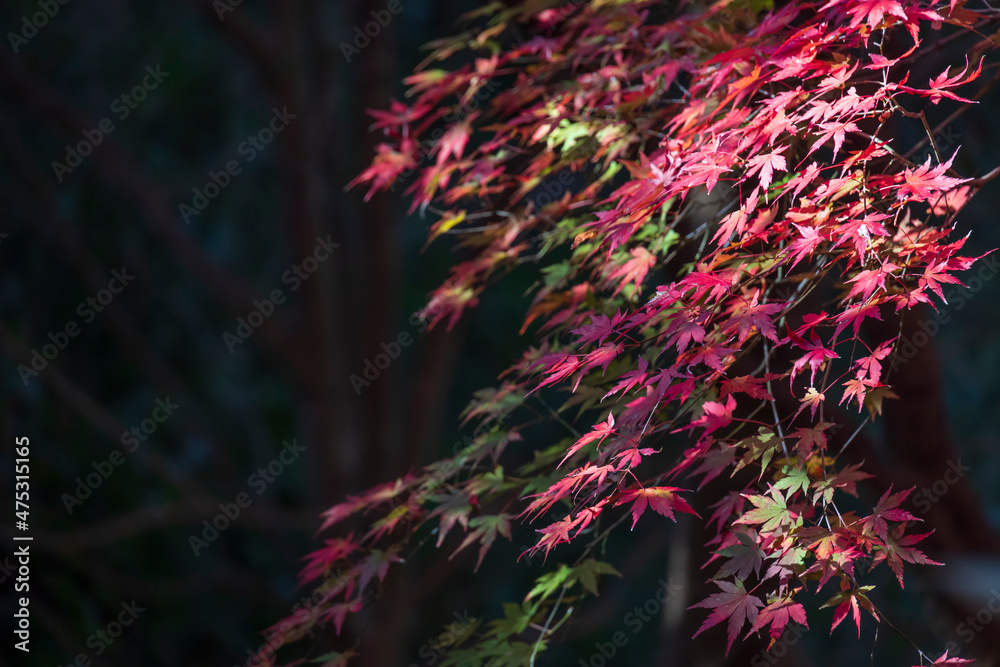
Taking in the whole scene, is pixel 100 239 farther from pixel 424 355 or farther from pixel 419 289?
pixel 424 355

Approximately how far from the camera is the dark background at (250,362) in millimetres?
2959

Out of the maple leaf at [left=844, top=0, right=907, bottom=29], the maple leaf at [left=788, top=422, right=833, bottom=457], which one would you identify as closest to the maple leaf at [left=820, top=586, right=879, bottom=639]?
the maple leaf at [left=788, top=422, right=833, bottom=457]

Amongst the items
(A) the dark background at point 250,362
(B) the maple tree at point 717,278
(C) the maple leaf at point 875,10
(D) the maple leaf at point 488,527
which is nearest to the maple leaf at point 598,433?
(B) the maple tree at point 717,278

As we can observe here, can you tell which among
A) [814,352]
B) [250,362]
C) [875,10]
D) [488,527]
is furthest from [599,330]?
[250,362]

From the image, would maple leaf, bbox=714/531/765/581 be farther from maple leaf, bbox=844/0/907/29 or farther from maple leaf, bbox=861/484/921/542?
maple leaf, bbox=844/0/907/29

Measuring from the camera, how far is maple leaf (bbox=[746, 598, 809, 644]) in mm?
872

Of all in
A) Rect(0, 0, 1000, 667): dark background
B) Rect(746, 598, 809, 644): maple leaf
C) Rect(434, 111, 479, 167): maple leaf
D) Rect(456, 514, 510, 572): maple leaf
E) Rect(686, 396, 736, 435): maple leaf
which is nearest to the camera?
Rect(746, 598, 809, 644): maple leaf

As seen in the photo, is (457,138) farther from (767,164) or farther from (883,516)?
(883,516)

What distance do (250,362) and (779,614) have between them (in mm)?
4565

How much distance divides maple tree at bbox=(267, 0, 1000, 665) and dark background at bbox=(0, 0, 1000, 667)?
85 cm

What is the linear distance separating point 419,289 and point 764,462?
4018 millimetres

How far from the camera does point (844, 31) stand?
3.34 feet

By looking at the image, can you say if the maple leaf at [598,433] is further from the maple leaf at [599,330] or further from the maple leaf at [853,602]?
the maple leaf at [853,602]

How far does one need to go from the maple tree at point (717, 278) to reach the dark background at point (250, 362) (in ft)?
2.80
